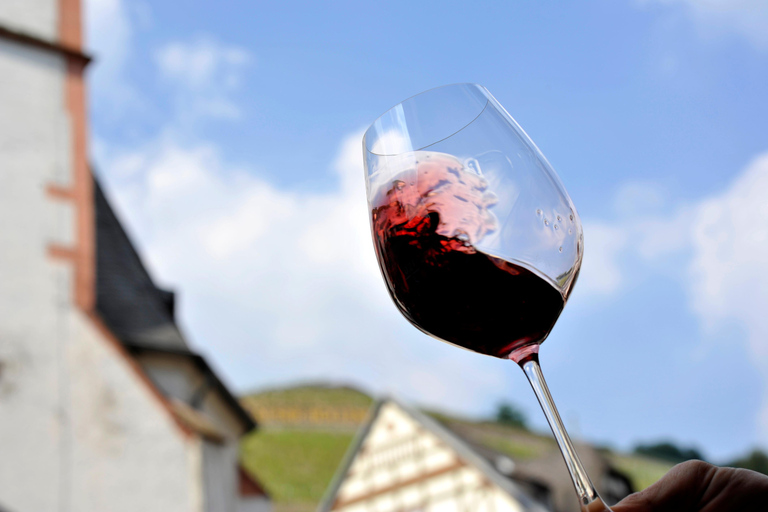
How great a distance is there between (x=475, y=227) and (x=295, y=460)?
3011cm

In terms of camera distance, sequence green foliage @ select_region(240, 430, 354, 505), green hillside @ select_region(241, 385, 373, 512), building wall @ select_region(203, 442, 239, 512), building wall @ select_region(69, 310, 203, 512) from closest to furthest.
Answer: building wall @ select_region(69, 310, 203, 512) → building wall @ select_region(203, 442, 239, 512) → green foliage @ select_region(240, 430, 354, 505) → green hillside @ select_region(241, 385, 373, 512)

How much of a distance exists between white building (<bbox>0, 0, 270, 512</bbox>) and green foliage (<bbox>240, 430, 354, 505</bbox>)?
65.6 ft

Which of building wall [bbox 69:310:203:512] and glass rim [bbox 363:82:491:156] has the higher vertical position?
glass rim [bbox 363:82:491:156]

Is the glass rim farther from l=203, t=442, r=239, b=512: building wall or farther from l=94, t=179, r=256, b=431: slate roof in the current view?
l=94, t=179, r=256, b=431: slate roof

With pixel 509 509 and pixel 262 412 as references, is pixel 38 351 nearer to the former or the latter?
pixel 509 509

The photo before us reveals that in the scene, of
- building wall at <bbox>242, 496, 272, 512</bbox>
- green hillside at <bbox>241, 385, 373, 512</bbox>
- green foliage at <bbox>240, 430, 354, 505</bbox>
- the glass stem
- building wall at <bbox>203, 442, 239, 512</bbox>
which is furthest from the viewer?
green hillside at <bbox>241, 385, 373, 512</bbox>

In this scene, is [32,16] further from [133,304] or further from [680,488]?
A: [680,488]

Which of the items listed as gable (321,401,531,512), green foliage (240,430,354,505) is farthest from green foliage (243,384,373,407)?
gable (321,401,531,512)

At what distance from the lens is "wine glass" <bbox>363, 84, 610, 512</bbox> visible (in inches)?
29.4

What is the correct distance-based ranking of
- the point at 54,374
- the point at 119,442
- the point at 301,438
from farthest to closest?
the point at 301,438 < the point at 119,442 < the point at 54,374

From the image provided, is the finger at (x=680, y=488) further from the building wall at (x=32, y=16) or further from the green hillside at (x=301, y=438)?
the green hillside at (x=301, y=438)

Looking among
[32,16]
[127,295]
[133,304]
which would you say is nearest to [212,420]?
[133,304]

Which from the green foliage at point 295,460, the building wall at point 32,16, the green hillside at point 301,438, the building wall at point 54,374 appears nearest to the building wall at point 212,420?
the building wall at point 54,374

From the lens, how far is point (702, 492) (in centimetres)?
77
